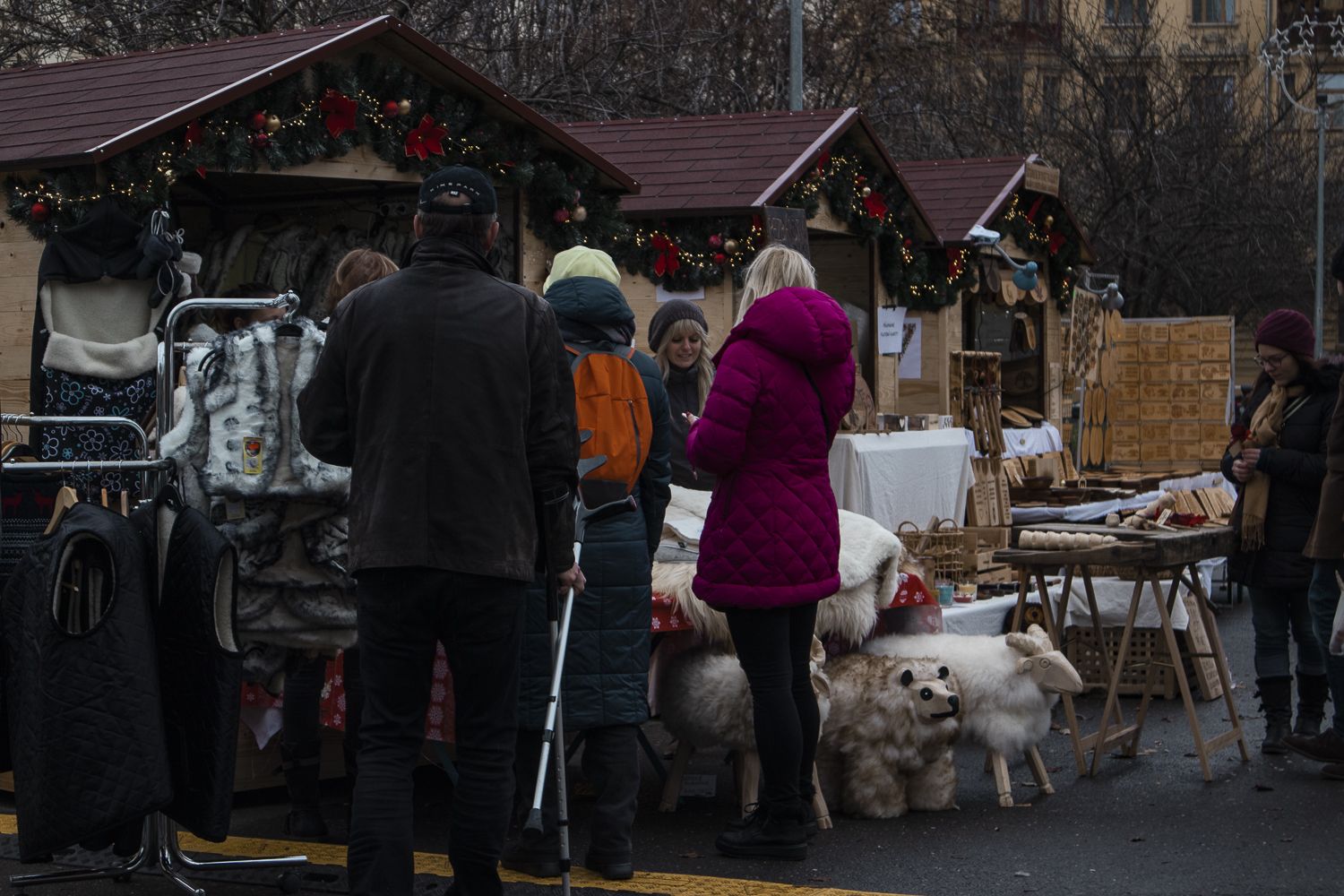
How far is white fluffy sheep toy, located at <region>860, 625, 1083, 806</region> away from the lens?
21.1 ft

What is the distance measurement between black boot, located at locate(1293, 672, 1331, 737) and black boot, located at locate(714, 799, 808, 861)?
2.75m

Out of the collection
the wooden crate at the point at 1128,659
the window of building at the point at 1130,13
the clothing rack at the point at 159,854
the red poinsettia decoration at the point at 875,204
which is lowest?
the wooden crate at the point at 1128,659

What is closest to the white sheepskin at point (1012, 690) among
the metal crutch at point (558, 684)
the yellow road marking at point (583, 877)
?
the yellow road marking at point (583, 877)

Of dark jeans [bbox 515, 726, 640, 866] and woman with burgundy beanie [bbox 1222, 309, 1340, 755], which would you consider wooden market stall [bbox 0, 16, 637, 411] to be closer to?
dark jeans [bbox 515, 726, 640, 866]

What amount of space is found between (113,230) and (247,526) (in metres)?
2.84

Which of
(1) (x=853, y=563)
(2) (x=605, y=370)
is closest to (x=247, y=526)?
(2) (x=605, y=370)

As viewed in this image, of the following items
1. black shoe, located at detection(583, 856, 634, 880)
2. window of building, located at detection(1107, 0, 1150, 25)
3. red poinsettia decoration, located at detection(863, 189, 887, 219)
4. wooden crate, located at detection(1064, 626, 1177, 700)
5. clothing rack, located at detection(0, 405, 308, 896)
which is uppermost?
window of building, located at detection(1107, 0, 1150, 25)

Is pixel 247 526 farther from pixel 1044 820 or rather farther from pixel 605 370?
pixel 1044 820

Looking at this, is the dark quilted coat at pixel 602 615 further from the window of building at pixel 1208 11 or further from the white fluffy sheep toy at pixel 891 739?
the window of building at pixel 1208 11

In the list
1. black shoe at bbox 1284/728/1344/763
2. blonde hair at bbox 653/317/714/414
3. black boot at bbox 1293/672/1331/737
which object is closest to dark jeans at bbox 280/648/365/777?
blonde hair at bbox 653/317/714/414

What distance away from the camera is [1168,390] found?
15.9 meters

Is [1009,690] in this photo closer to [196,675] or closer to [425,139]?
[196,675]

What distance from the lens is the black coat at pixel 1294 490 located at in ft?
23.8

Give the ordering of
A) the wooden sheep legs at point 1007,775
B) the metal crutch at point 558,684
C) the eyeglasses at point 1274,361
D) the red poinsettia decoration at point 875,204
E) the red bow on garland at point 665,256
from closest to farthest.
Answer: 1. the metal crutch at point 558,684
2. the wooden sheep legs at point 1007,775
3. the eyeglasses at point 1274,361
4. the red bow on garland at point 665,256
5. the red poinsettia decoration at point 875,204
